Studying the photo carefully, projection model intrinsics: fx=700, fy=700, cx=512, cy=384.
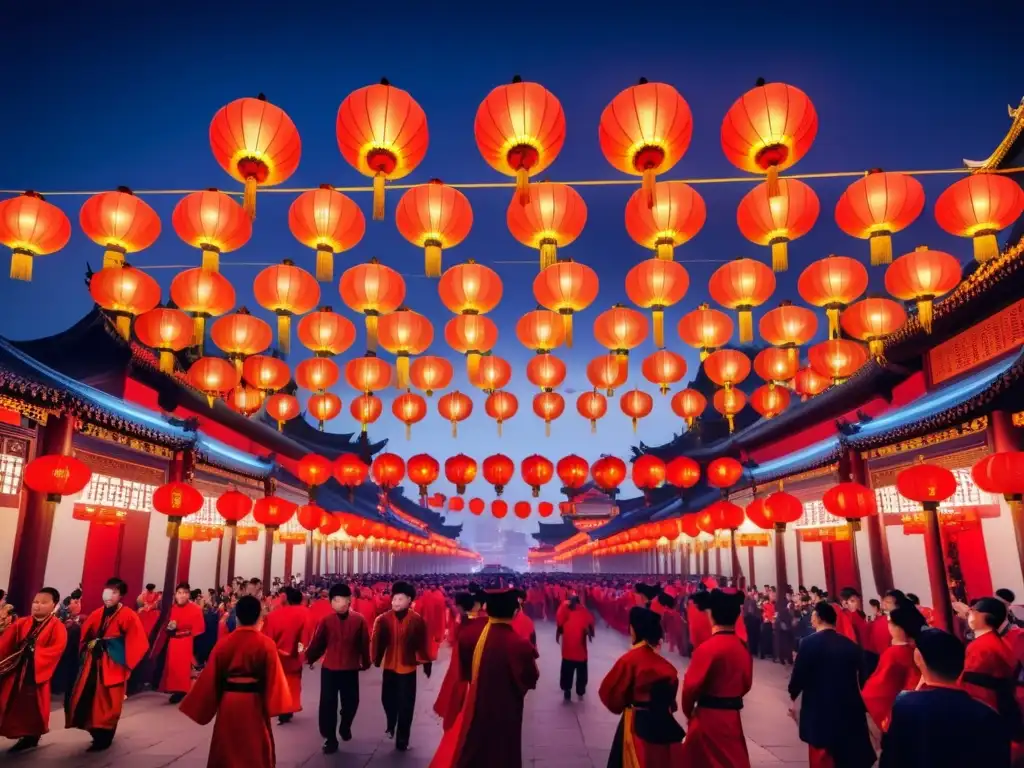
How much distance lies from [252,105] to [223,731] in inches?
195

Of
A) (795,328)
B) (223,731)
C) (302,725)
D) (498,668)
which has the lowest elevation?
(302,725)

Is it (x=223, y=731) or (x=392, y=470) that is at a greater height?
(x=392, y=470)

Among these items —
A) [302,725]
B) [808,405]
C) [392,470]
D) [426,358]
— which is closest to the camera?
[302,725]

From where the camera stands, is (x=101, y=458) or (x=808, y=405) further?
(x=808, y=405)

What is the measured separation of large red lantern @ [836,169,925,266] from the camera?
6.88 m

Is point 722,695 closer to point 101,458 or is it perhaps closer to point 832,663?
point 832,663

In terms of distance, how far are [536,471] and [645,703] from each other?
33.1 feet

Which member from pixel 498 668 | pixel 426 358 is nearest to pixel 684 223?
pixel 498 668

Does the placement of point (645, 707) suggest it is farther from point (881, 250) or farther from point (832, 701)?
point (881, 250)

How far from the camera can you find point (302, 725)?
7770 millimetres

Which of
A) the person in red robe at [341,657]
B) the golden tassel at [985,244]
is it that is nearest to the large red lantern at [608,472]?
the person in red robe at [341,657]

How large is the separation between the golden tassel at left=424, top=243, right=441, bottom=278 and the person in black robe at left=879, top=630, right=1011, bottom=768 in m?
5.65

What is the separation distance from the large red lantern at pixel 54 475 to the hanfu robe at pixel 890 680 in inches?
339

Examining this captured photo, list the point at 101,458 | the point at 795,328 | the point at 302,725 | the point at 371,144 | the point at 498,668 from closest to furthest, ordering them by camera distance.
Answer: the point at 498,668 < the point at 371,144 < the point at 302,725 < the point at 795,328 < the point at 101,458
